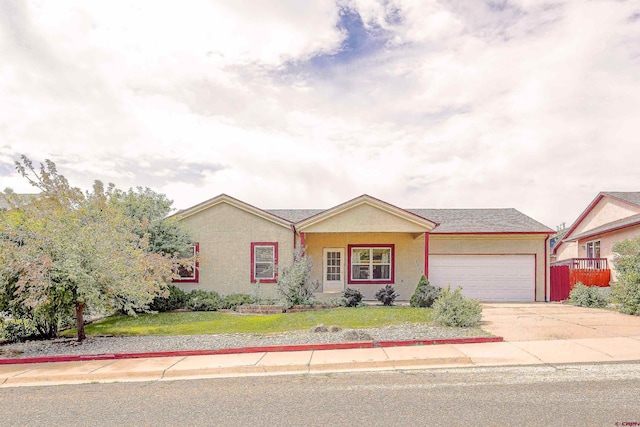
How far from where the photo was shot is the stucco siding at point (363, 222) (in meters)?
19.0

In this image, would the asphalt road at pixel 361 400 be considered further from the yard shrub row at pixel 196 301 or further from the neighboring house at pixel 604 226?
the neighboring house at pixel 604 226

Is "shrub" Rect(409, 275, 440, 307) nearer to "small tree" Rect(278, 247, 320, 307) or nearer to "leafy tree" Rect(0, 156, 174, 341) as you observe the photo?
"small tree" Rect(278, 247, 320, 307)

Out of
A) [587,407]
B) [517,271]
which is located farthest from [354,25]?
[517,271]

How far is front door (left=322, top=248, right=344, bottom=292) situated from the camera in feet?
70.1

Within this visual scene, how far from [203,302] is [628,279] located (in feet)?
47.8

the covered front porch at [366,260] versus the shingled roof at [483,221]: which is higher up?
the shingled roof at [483,221]

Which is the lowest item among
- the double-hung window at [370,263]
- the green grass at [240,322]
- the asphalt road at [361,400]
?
the green grass at [240,322]

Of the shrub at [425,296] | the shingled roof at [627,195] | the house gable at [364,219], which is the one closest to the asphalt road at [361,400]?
the shrub at [425,296]

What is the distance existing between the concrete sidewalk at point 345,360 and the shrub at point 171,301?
780cm

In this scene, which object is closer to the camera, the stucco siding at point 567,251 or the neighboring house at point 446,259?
the neighboring house at point 446,259

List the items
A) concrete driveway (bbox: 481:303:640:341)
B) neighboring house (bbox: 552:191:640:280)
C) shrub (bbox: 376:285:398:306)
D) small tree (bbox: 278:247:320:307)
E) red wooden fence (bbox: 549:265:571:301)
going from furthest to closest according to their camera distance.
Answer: neighboring house (bbox: 552:191:640:280) → red wooden fence (bbox: 549:265:571:301) → shrub (bbox: 376:285:398:306) → small tree (bbox: 278:247:320:307) → concrete driveway (bbox: 481:303:640:341)

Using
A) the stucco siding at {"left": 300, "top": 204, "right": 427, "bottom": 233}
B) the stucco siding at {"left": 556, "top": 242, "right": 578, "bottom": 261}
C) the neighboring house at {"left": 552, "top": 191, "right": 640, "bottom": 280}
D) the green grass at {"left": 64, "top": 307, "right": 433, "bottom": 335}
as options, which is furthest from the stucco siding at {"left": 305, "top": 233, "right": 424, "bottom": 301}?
the stucco siding at {"left": 556, "top": 242, "right": 578, "bottom": 261}

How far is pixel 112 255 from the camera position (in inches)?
462

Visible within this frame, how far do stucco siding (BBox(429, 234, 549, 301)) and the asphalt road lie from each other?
43.9 ft
